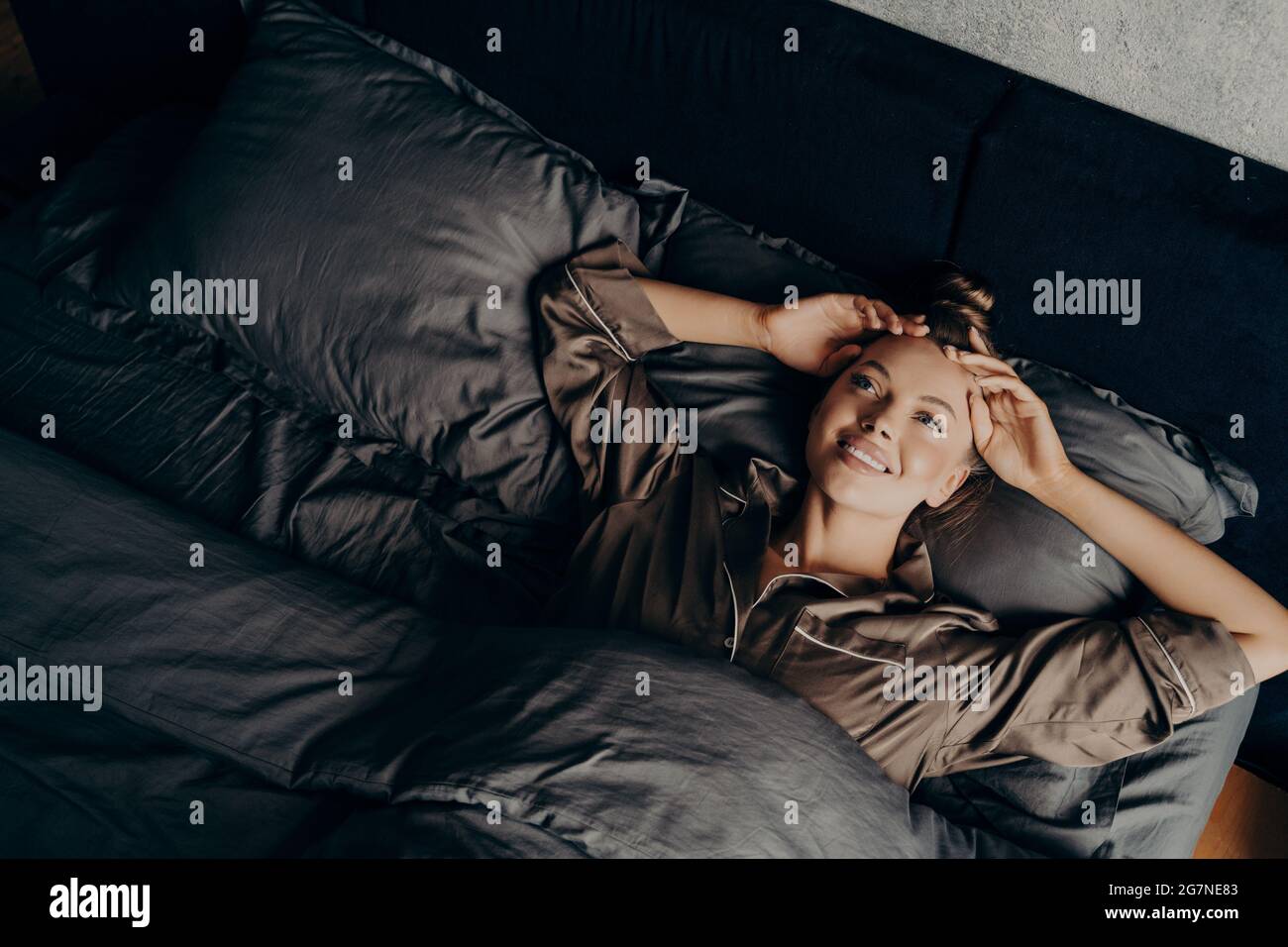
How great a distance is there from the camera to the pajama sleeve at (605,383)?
1.39m

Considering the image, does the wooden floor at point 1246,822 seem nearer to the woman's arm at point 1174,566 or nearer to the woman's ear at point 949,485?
the woman's arm at point 1174,566

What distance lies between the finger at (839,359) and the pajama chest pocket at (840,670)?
36cm

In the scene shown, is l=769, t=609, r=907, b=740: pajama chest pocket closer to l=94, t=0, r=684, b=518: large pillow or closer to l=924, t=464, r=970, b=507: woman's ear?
l=924, t=464, r=970, b=507: woman's ear

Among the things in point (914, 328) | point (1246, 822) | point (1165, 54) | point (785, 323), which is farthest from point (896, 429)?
point (1246, 822)

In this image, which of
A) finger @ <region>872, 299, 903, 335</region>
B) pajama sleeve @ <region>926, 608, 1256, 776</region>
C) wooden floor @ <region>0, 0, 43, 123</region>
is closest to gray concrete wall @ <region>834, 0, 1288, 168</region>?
finger @ <region>872, 299, 903, 335</region>

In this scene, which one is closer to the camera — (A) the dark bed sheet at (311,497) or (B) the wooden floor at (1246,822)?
(A) the dark bed sheet at (311,497)

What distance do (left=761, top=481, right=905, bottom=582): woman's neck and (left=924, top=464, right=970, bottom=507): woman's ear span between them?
0.06m

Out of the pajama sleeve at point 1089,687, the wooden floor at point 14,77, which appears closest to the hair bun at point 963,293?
the pajama sleeve at point 1089,687

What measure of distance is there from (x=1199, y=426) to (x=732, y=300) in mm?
694

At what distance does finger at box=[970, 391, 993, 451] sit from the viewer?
1.24 metres

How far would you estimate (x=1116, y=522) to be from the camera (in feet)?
4.01

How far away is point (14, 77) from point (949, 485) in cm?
282

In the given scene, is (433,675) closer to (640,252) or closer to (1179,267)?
(640,252)
